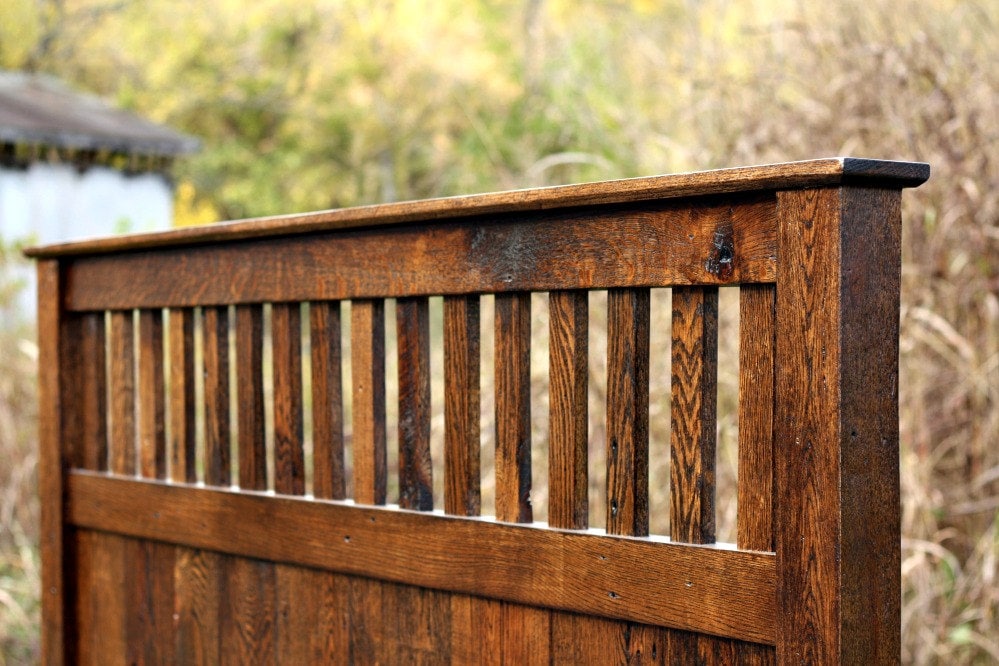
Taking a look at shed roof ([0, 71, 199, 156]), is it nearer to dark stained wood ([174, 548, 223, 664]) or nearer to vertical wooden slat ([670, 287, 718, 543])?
dark stained wood ([174, 548, 223, 664])

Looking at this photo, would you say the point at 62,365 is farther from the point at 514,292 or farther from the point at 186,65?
the point at 186,65

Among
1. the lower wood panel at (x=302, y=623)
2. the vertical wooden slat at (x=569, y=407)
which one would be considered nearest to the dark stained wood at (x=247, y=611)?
the lower wood panel at (x=302, y=623)

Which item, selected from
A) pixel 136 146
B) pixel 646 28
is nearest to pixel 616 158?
pixel 646 28

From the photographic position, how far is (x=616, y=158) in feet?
13.3

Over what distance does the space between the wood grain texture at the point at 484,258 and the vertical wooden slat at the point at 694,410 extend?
0.13 ft

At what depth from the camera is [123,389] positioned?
233 centimetres

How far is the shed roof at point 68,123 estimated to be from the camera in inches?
489

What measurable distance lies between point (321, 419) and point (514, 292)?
1.59ft

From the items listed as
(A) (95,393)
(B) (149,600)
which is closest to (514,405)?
(B) (149,600)

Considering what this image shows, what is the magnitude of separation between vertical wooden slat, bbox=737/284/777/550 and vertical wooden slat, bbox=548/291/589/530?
0.84 ft

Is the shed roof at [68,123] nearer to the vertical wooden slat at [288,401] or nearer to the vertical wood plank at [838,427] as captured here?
the vertical wooden slat at [288,401]

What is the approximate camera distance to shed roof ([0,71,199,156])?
12.4 meters

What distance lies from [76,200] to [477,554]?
13063mm

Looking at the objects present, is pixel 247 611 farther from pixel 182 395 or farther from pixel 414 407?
pixel 414 407
